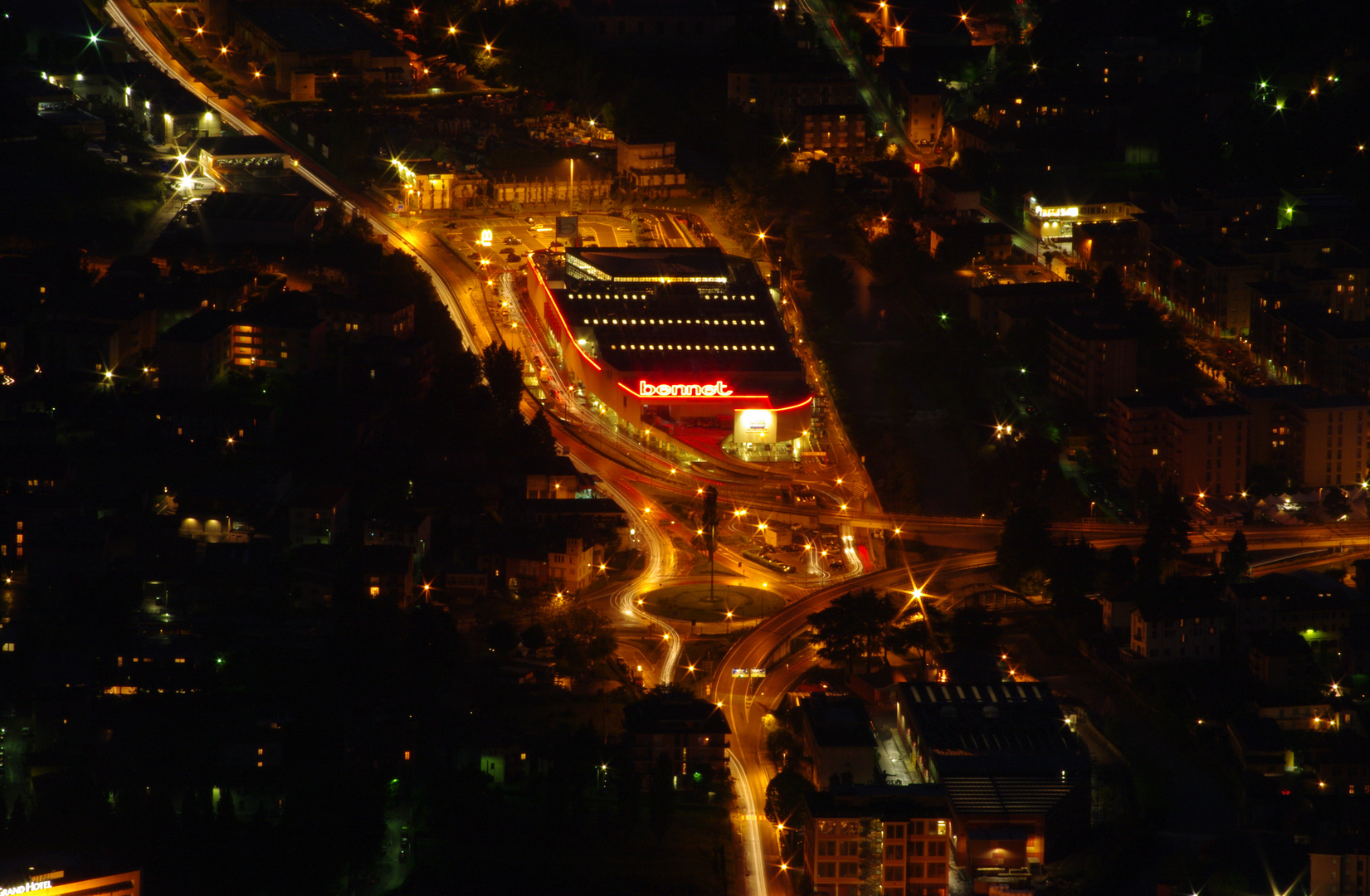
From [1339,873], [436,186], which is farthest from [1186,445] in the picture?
[436,186]

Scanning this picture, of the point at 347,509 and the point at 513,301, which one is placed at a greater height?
the point at 513,301

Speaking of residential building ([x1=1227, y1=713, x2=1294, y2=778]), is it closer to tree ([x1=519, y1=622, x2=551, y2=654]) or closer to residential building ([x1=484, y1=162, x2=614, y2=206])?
tree ([x1=519, y1=622, x2=551, y2=654])

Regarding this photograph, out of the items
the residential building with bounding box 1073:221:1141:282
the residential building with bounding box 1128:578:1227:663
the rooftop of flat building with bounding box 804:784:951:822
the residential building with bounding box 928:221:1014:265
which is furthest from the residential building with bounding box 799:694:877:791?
the residential building with bounding box 1073:221:1141:282

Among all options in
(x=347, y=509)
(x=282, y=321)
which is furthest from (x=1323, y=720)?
(x=282, y=321)

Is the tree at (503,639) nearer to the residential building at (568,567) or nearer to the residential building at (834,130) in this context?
the residential building at (568,567)

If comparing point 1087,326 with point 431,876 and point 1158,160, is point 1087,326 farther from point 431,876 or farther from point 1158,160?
point 431,876
